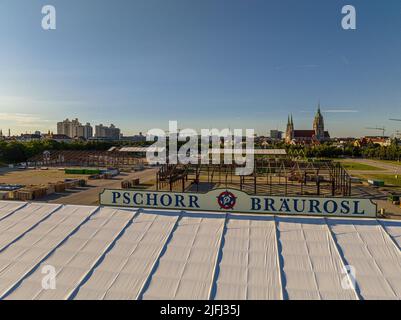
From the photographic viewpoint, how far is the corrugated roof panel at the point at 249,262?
845 centimetres

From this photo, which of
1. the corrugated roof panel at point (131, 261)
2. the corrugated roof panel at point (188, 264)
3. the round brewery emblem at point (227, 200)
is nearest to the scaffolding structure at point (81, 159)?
the round brewery emblem at point (227, 200)

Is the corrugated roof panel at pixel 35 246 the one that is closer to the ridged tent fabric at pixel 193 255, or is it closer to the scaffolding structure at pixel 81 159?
the ridged tent fabric at pixel 193 255

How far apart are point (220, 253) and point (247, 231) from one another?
2101 mm

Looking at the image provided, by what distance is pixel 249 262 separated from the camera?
32.3 feet

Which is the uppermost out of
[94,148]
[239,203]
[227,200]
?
[94,148]

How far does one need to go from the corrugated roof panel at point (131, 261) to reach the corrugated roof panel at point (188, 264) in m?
0.38

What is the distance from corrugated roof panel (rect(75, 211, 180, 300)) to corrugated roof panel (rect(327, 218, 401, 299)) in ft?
23.0

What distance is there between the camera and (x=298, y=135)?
638 ft

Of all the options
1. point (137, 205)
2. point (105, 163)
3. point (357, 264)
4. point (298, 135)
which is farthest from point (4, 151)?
point (298, 135)

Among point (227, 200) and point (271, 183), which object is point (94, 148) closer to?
point (271, 183)

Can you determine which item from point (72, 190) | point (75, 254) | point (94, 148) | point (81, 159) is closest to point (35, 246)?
point (75, 254)

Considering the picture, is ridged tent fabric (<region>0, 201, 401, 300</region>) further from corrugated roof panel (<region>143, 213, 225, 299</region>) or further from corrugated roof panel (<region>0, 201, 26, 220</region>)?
corrugated roof panel (<region>0, 201, 26, 220</region>)

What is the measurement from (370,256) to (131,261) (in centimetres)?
892

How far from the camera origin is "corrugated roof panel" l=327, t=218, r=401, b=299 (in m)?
8.50
